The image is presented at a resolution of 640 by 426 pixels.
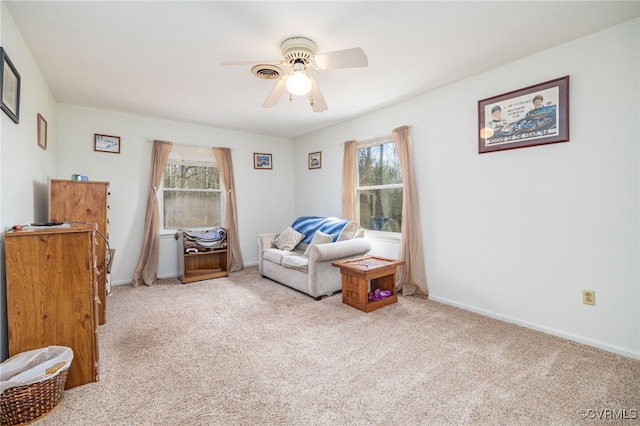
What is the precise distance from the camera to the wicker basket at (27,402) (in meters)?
1.48

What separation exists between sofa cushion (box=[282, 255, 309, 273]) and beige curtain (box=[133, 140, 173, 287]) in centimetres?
190

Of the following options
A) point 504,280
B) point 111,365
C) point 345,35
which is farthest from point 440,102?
point 111,365

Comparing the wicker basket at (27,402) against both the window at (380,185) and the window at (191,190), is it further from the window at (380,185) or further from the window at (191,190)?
the window at (380,185)

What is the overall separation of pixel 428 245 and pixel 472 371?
166 cm

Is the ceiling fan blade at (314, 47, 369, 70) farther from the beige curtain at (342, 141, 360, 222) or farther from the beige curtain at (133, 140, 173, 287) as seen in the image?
the beige curtain at (133, 140, 173, 287)

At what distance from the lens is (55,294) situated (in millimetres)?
1828

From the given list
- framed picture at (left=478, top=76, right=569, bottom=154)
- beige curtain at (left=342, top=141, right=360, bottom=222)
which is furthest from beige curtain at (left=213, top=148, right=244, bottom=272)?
framed picture at (left=478, top=76, right=569, bottom=154)

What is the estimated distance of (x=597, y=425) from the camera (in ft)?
4.98

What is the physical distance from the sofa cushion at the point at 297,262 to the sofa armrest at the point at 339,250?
175 millimetres

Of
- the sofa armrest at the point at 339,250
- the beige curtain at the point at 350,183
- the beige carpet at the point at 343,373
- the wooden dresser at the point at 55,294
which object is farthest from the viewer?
the beige curtain at the point at 350,183

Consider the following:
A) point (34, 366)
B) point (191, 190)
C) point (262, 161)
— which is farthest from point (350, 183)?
point (34, 366)

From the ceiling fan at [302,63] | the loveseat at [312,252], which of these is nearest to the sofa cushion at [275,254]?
the loveseat at [312,252]

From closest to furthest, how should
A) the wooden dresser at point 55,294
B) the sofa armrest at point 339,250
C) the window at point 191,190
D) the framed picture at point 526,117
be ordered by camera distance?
the wooden dresser at point 55,294
the framed picture at point 526,117
the sofa armrest at point 339,250
the window at point 191,190

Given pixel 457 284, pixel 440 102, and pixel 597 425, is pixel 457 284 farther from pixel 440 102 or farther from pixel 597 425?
pixel 440 102
